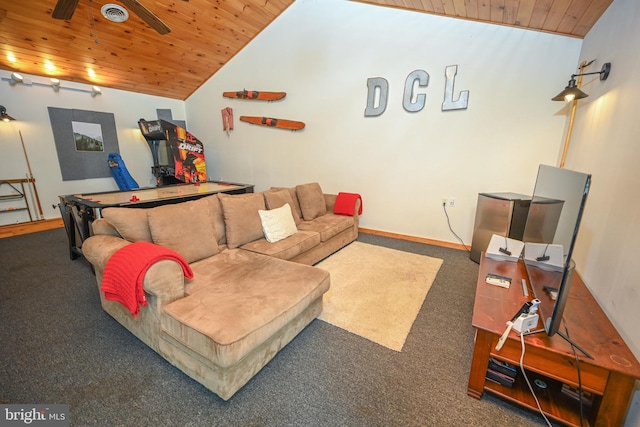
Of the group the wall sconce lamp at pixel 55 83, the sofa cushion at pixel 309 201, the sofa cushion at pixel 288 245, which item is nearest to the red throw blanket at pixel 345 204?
the sofa cushion at pixel 309 201

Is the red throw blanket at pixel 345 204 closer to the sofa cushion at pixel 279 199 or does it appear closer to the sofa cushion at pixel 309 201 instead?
the sofa cushion at pixel 309 201

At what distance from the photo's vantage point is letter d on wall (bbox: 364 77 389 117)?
371 cm

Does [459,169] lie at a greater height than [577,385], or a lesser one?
greater

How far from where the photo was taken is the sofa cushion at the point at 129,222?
1808 millimetres

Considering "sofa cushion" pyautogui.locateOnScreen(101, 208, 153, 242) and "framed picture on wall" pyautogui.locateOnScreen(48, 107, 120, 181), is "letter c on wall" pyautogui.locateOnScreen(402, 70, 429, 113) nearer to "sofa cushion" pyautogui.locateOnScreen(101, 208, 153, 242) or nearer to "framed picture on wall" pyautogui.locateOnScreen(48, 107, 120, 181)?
"sofa cushion" pyautogui.locateOnScreen(101, 208, 153, 242)

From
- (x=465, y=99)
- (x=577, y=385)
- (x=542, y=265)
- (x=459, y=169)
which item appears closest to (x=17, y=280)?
(x=577, y=385)

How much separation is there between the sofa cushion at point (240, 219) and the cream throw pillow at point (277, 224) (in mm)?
68

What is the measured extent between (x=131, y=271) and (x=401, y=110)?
142 inches

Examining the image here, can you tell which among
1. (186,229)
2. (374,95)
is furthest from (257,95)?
(186,229)

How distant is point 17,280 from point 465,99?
531cm

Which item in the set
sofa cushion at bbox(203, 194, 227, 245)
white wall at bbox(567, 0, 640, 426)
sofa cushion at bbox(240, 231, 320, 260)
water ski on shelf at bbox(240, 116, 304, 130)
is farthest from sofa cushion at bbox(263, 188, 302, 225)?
white wall at bbox(567, 0, 640, 426)

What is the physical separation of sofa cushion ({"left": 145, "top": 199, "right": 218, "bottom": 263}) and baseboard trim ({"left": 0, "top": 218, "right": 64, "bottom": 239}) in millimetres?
3961

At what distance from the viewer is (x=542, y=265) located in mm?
1725

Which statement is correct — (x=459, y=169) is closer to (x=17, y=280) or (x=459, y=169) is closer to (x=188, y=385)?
(x=188, y=385)
